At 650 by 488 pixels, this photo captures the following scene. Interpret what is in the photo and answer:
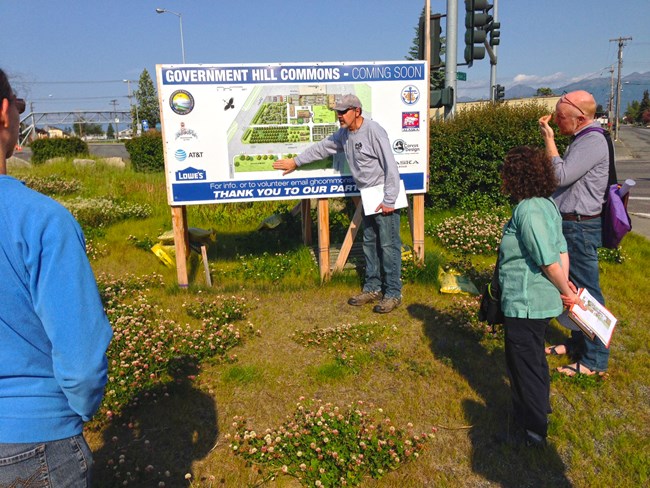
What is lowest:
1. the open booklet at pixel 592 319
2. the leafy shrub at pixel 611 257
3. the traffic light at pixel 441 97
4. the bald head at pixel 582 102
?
the leafy shrub at pixel 611 257

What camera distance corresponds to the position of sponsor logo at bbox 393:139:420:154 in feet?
22.2

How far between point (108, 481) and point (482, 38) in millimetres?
11082

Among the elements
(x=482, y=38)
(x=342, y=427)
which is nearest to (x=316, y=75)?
(x=342, y=427)

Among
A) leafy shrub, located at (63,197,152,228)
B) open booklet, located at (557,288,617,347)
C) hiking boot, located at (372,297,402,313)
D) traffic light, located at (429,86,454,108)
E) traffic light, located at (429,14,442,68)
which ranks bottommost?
hiking boot, located at (372,297,402,313)

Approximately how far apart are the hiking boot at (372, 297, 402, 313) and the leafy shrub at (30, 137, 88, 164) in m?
15.5

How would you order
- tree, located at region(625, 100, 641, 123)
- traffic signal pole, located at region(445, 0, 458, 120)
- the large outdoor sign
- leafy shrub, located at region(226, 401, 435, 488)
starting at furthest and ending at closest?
tree, located at region(625, 100, 641, 123)
traffic signal pole, located at region(445, 0, 458, 120)
the large outdoor sign
leafy shrub, located at region(226, 401, 435, 488)

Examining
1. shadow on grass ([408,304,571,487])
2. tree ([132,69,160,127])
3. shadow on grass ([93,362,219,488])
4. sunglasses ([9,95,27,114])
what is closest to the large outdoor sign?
shadow on grass ([408,304,571,487])

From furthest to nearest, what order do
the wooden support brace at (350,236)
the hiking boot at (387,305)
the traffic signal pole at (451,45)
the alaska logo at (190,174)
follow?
the traffic signal pole at (451,45), the wooden support brace at (350,236), the alaska logo at (190,174), the hiking boot at (387,305)

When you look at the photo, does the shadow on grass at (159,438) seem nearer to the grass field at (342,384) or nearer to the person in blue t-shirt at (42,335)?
the grass field at (342,384)

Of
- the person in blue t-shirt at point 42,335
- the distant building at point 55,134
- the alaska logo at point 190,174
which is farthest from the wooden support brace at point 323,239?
the distant building at point 55,134

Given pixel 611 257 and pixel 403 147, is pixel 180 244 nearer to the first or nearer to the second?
pixel 403 147

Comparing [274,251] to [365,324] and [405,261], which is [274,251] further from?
[365,324]

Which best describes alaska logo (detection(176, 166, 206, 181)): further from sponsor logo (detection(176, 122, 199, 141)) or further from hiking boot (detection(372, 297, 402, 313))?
hiking boot (detection(372, 297, 402, 313))

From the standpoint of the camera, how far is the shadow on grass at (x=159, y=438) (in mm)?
3312
